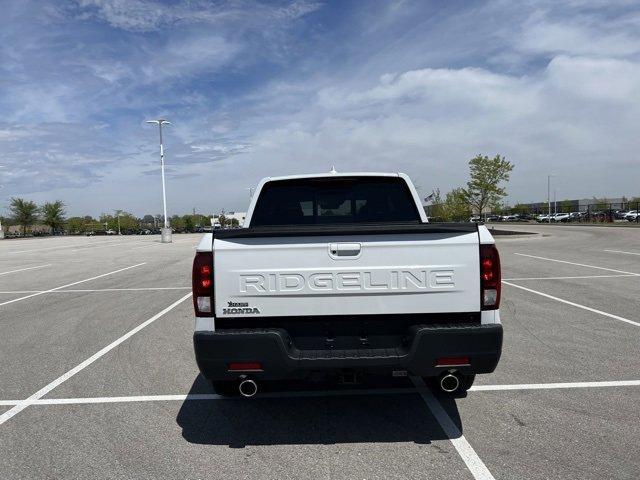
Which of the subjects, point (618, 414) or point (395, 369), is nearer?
point (395, 369)

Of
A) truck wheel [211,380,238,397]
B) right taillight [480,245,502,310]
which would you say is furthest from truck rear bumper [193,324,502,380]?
truck wheel [211,380,238,397]

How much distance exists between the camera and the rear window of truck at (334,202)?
14.4 ft

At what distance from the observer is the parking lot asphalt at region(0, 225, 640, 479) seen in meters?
2.92

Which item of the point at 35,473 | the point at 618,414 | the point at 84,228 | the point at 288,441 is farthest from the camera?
the point at 84,228

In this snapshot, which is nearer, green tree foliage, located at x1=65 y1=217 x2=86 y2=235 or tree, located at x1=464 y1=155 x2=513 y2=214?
tree, located at x1=464 y1=155 x2=513 y2=214

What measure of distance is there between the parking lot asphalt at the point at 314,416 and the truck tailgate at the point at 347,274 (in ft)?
3.16

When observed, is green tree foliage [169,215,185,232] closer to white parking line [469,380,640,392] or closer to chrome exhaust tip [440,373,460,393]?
white parking line [469,380,640,392]

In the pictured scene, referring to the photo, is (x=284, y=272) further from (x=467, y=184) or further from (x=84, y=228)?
(x=84, y=228)

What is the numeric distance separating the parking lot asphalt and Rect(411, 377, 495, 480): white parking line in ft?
0.04

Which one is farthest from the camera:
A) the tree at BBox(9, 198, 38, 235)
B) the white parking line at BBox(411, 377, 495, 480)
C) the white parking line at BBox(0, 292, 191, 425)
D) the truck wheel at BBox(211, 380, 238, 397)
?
the tree at BBox(9, 198, 38, 235)

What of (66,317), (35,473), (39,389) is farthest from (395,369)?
(66,317)

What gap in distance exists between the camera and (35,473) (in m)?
2.90

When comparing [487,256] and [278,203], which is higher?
[278,203]

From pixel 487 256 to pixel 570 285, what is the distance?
26.1 ft
